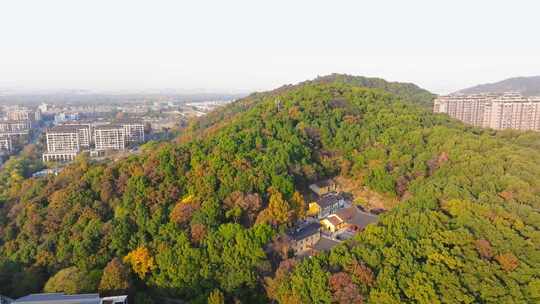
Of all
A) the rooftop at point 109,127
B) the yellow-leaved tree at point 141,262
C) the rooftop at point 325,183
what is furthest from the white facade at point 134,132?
the yellow-leaved tree at point 141,262

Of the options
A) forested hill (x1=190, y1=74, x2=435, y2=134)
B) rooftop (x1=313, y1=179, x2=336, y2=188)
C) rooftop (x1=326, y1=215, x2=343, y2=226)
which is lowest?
rooftop (x1=326, y1=215, x2=343, y2=226)

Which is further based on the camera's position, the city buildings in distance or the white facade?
the white facade

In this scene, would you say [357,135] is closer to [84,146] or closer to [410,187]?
[410,187]

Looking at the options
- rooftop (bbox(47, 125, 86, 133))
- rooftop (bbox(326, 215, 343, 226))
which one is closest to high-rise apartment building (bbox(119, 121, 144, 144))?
rooftop (bbox(47, 125, 86, 133))

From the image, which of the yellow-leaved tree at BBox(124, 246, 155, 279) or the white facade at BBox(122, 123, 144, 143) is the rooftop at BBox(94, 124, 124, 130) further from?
the yellow-leaved tree at BBox(124, 246, 155, 279)

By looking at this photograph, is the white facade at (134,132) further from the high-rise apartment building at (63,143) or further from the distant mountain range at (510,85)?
the distant mountain range at (510,85)

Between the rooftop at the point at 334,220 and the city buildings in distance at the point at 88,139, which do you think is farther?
the city buildings in distance at the point at 88,139

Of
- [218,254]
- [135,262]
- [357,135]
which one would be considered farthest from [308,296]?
[357,135]
